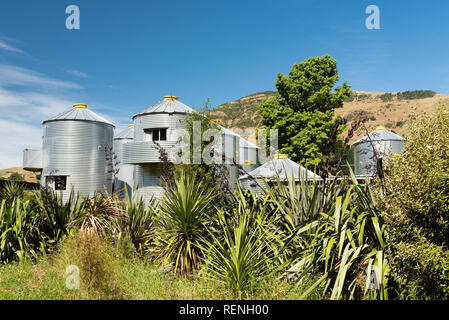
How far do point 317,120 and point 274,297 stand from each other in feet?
79.7

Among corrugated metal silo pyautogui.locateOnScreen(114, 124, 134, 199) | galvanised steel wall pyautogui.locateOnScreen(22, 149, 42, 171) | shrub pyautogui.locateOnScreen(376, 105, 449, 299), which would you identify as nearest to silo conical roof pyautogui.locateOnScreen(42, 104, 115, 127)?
galvanised steel wall pyautogui.locateOnScreen(22, 149, 42, 171)

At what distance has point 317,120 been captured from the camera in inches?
1094

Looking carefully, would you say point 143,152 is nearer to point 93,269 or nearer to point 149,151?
point 149,151

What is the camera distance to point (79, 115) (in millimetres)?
24656

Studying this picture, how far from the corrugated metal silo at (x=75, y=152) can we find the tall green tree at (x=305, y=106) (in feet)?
43.9

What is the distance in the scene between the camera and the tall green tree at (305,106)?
90.9 feet

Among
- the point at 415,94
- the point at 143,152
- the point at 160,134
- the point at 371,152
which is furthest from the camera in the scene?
the point at 415,94

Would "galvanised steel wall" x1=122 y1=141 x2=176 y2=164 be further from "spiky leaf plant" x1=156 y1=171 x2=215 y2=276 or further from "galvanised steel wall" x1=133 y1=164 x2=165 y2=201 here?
"spiky leaf plant" x1=156 y1=171 x2=215 y2=276

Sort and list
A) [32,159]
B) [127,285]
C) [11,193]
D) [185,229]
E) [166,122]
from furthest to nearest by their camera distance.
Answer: [32,159], [166,122], [11,193], [185,229], [127,285]

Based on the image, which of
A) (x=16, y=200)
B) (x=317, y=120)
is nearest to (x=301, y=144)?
(x=317, y=120)

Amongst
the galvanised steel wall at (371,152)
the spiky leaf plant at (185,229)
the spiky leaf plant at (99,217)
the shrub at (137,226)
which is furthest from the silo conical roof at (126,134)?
the spiky leaf plant at (185,229)

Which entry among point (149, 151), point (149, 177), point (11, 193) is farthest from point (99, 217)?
point (149, 177)

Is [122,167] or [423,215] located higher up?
[122,167]

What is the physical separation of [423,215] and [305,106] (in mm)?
25782
